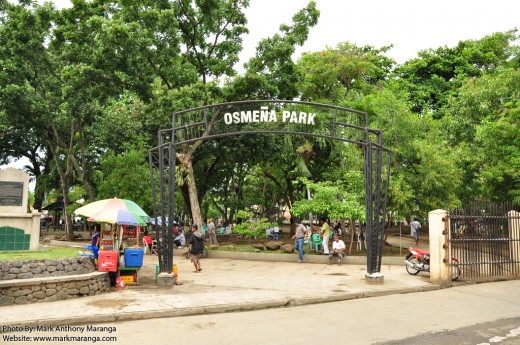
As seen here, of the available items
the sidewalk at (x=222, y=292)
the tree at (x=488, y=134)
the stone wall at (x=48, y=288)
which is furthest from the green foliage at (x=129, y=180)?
the tree at (x=488, y=134)

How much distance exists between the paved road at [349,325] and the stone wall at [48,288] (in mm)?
2284

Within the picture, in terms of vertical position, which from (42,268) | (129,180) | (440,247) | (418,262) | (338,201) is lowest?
(418,262)

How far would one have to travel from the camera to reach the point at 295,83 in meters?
22.0

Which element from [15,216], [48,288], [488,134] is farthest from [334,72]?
[48,288]

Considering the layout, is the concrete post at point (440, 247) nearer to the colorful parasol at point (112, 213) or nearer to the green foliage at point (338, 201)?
the green foliage at point (338, 201)

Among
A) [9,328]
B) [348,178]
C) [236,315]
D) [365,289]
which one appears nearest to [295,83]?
[348,178]

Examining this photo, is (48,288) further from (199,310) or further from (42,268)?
(199,310)

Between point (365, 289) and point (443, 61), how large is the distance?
3135cm

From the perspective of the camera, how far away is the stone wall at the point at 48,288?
30.4 feet

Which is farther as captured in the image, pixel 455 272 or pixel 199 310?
pixel 455 272

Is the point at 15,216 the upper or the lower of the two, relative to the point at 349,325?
upper

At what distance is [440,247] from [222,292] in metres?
6.36

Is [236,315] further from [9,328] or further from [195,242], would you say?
[195,242]

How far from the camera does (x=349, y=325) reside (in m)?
7.89
